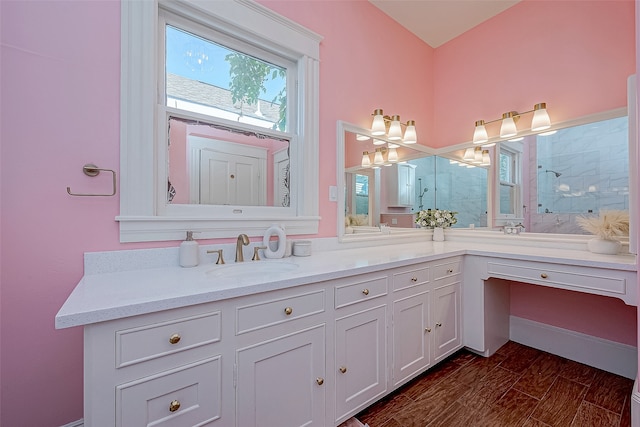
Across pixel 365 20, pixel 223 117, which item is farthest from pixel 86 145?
pixel 365 20

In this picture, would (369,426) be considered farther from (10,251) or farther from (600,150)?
(600,150)

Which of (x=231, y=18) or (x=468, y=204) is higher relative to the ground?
(x=231, y=18)

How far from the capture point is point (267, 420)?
3.60ft

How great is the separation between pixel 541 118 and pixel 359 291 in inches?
81.4

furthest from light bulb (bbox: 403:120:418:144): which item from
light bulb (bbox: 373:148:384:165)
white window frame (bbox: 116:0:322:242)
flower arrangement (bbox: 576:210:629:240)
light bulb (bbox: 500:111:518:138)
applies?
flower arrangement (bbox: 576:210:629:240)

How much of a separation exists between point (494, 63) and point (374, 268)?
2.43 m

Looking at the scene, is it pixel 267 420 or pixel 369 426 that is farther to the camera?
pixel 369 426

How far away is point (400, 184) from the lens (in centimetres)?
263

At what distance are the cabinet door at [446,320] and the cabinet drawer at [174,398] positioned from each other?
4.83ft

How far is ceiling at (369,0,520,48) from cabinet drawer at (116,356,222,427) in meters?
2.95

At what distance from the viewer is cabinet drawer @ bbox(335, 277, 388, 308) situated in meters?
1.34

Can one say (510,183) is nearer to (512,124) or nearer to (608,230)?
(512,124)

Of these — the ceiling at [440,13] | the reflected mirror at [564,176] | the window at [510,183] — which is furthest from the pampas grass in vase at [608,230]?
the ceiling at [440,13]

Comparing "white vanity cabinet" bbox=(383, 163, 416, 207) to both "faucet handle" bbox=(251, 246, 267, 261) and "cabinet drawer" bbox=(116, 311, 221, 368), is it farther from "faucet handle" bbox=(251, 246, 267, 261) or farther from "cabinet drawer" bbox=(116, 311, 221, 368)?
"cabinet drawer" bbox=(116, 311, 221, 368)
